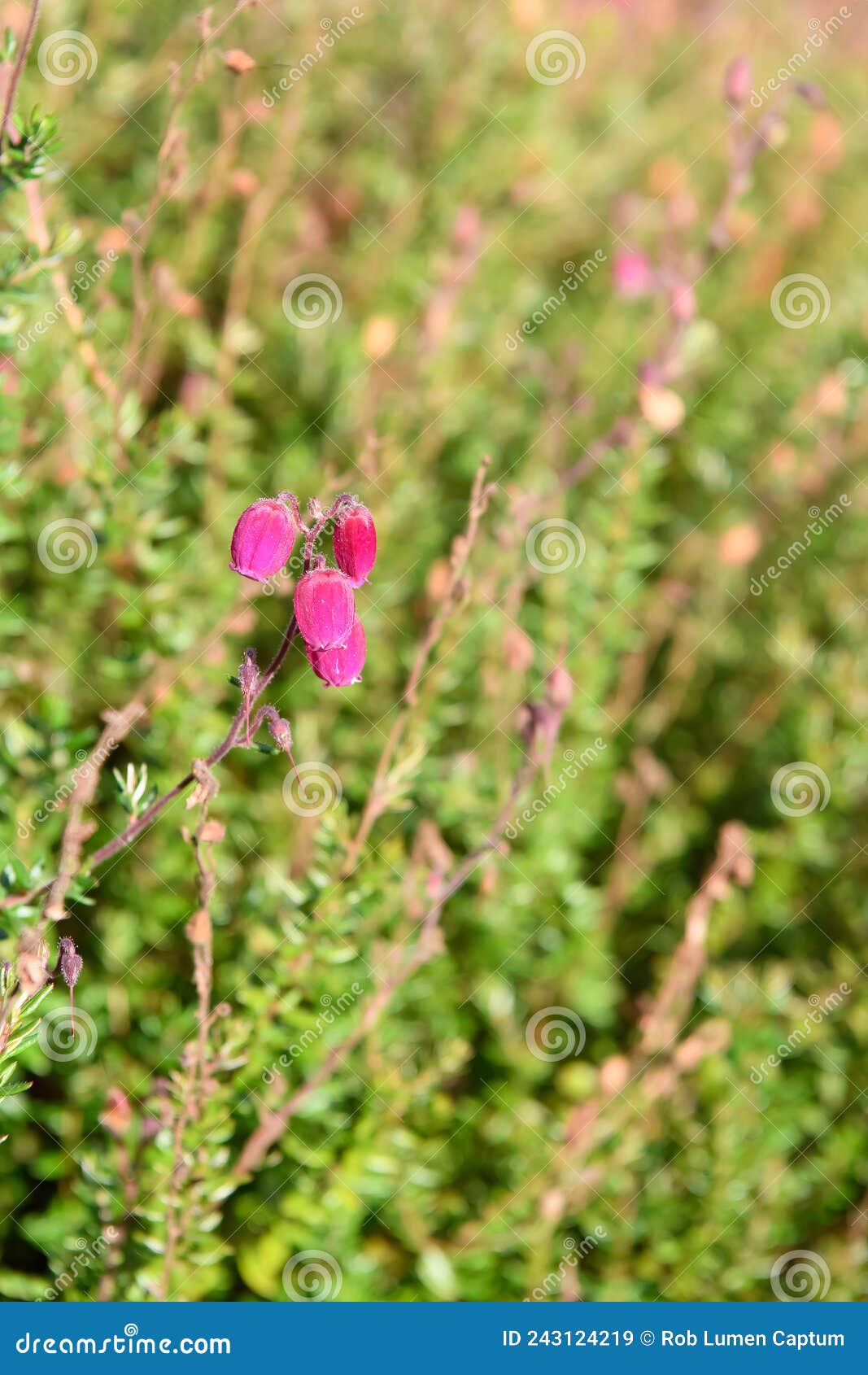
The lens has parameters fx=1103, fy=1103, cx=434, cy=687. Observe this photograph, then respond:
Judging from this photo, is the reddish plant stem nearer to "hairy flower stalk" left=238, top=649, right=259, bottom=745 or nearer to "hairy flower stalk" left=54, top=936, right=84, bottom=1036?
"hairy flower stalk" left=238, top=649, right=259, bottom=745

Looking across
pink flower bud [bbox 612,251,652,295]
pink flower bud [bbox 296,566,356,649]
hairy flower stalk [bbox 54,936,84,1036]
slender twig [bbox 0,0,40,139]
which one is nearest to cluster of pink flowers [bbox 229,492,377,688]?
pink flower bud [bbox 296,566,356,649]

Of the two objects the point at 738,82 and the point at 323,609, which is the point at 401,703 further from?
the point at 738,82

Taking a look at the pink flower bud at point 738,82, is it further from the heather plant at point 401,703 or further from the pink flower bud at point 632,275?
the pink flower bud at point 632,275

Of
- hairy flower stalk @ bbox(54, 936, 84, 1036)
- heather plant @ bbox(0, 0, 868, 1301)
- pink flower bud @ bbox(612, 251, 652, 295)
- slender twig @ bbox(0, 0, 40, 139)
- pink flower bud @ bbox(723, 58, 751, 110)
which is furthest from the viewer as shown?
pink flower bud @ bbox(612, 251, 652, 295)

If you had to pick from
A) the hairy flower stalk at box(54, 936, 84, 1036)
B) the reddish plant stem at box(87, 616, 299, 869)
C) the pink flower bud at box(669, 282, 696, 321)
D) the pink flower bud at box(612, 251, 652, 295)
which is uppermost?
the pink flower bud at box(612, 251, 652, 295)

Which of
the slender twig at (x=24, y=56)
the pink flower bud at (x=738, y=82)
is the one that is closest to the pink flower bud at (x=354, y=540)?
the slender twig at (x=24, y=56)

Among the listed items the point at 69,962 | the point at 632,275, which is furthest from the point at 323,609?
the point at 632,275

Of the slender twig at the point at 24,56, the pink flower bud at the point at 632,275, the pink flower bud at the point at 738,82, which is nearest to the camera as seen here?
the slender twig at the point at 24,56

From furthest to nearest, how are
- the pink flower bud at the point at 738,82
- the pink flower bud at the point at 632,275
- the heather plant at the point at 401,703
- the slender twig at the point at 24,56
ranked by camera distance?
the pink flower bud at the point at 632,275 → the pink flower bud at the point at 738,82 → the heather plant at the point at 401,703 → the slender twig at the point at 24,56

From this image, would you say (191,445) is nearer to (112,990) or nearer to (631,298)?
(112,990)
